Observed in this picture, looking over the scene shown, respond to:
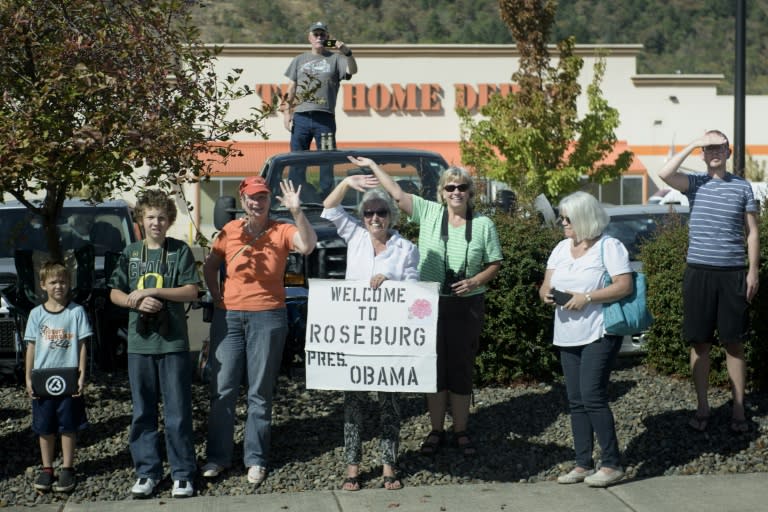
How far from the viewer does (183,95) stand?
24.0 ft

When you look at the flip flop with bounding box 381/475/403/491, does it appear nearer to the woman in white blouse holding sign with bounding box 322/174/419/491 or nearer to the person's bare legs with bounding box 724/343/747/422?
the woman in white blouse holding sign with bounding box 322/174/419/491

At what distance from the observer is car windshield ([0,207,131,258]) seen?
10664mm

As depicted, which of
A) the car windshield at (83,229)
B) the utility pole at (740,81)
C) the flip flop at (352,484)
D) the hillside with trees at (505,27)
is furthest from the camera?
the hillside with trees at (505,27)

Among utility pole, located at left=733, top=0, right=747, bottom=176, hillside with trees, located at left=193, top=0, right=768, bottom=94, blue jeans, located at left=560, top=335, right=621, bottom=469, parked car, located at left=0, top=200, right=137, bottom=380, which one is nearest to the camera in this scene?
blue jeans, located at left=560, top=335, right=621, bottom=469

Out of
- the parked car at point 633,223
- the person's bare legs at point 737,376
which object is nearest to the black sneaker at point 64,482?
the person's bare legs at point 737,376

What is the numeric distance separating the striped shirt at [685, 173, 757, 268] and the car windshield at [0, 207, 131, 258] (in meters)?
5.63

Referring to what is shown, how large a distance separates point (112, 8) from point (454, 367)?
3.29m

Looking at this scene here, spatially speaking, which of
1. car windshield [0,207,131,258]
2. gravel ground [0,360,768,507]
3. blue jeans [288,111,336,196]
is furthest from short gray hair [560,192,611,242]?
car windshield [0,207,131,258]

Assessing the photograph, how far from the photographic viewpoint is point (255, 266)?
21.6 feet

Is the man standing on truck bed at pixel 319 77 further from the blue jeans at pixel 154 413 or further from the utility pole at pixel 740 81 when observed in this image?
the utility pole at pixel 740 81

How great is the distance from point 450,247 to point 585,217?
853 mm

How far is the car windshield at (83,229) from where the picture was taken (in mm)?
10664

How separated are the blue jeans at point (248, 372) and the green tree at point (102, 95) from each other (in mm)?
1147

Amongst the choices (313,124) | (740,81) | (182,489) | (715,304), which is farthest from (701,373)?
(740,81)
